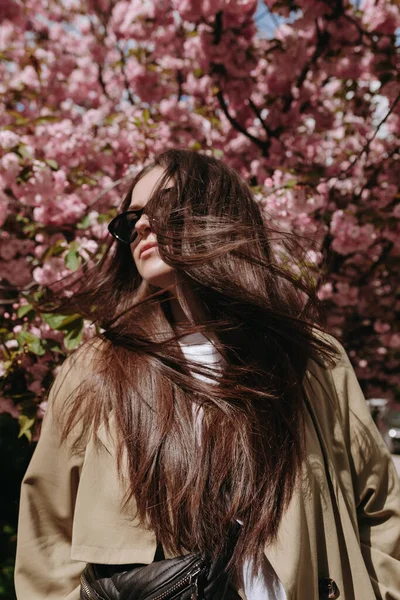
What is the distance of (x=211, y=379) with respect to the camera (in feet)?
4.25

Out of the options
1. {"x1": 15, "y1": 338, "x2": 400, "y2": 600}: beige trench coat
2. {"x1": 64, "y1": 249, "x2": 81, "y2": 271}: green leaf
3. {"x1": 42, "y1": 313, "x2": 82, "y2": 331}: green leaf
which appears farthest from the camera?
{"x1": 64, "y1": 249, "x2": 81, "y2": 271}: green leaf

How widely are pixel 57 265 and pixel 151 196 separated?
2.67 ft

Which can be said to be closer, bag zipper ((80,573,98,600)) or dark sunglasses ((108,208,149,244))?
bag zipper ((80,573,98,600))

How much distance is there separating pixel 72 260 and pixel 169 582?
3.84 ft

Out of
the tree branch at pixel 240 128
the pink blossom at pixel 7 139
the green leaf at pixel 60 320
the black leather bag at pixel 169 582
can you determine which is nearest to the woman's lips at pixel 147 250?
the green leaf at pixel 60 320

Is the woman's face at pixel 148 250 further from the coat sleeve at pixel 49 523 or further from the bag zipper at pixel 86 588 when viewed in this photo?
the bag zipper at pixel 86 588

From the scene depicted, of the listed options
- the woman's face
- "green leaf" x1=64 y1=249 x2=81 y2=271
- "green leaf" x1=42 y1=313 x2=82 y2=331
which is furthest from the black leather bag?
"green leaf" x1=64 y1=249 x2=81 y2=271

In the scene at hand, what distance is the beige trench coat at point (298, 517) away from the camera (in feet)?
3.71

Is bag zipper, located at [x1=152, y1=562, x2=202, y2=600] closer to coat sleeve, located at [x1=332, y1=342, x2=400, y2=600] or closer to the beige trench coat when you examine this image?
the beige trench coat

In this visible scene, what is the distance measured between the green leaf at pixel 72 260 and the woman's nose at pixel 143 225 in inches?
21.5

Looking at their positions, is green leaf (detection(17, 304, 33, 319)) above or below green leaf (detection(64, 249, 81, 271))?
below

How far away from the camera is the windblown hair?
3.80ft

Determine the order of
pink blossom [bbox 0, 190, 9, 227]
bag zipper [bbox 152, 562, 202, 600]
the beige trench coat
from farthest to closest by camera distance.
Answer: pink blossom [bbox 0, 190, 9, 227] → the beige trench coat → bag zipper [bbox 152, 562, 202, 600]

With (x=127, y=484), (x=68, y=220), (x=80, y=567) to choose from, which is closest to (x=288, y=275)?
(x=127, y=484)
